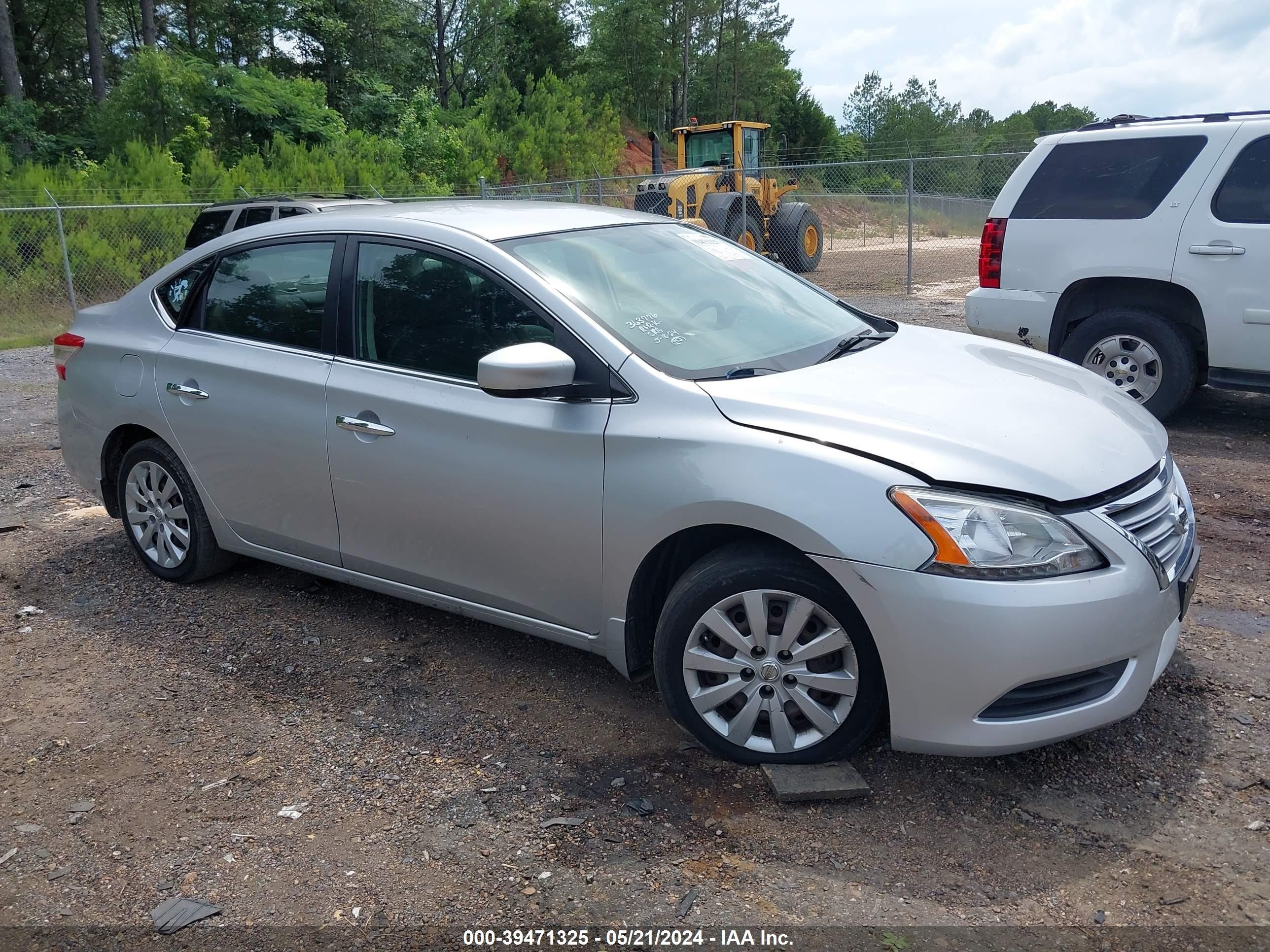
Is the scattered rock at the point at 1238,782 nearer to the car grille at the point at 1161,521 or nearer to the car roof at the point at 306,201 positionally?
the car grille at the point at 1161,521

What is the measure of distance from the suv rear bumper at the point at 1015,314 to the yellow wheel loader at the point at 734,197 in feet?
35.8

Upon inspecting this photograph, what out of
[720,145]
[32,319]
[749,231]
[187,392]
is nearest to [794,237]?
[749,231]

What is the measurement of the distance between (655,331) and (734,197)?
1640cm

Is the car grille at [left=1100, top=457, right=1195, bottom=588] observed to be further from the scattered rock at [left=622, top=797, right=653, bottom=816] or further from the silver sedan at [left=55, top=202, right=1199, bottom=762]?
the scattered rock at [left=622, top=797, right=653, bottom=816]

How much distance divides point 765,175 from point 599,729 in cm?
1962

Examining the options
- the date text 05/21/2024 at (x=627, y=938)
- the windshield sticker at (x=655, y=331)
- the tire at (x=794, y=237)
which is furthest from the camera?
the tire at (x=794, y=237)

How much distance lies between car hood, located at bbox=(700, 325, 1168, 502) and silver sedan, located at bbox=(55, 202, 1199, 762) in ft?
0.04

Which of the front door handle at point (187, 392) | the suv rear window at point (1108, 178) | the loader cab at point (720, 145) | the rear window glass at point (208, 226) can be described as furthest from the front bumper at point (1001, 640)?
the loader cab at point (720, 145)

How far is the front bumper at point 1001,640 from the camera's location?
2.76 m

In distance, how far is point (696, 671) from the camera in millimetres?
3209

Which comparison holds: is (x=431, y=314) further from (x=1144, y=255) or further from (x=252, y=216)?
(x=252, y=216)

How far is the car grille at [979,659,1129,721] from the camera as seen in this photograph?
2.84 meters

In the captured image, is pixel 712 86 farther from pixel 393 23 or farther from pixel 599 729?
pixel 599 729

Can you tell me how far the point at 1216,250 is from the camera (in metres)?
6.60
